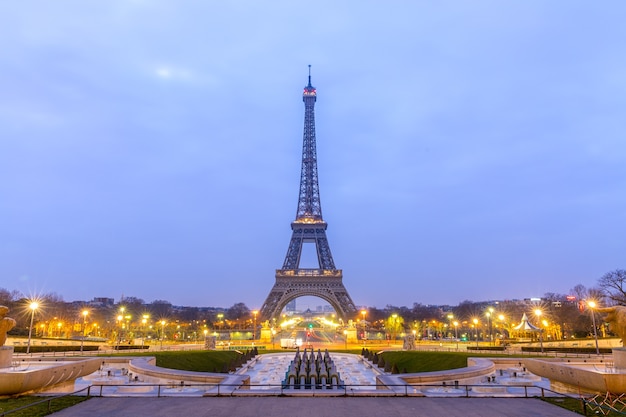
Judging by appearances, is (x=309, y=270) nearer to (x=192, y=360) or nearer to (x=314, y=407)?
(x=192, y=360)

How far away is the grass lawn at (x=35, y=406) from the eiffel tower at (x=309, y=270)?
8632cm

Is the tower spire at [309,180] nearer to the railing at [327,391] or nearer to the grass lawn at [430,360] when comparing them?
the grass lawn at [430,360]

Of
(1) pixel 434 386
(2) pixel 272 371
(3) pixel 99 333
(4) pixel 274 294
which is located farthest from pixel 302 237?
(1) pixel 434 386

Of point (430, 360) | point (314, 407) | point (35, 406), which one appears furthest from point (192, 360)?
point (314, 407)

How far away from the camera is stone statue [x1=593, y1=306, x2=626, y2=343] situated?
17609 millimetres

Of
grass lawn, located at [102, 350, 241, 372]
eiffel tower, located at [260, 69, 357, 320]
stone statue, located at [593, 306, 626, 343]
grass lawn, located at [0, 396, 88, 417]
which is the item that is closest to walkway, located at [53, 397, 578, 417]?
grass lawn, located at [0, 396, 88, 417]

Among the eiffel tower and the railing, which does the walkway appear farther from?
the eiffel tower

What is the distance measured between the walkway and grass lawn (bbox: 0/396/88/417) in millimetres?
458

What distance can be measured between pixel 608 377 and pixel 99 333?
454 ft

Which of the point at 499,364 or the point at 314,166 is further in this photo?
the point at 314,166

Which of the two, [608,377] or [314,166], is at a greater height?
[314,166]

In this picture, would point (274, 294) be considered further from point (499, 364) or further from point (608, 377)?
point (608, 377)

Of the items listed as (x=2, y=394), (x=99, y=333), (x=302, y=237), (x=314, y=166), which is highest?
(x=314, y=166)

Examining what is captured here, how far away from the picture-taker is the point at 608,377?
16031mm
